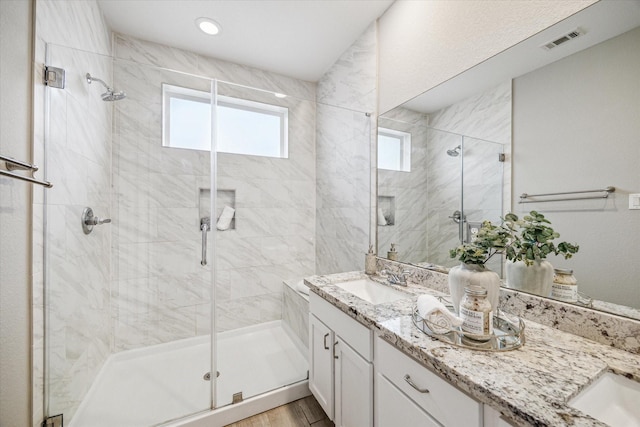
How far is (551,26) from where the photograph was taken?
98 cm

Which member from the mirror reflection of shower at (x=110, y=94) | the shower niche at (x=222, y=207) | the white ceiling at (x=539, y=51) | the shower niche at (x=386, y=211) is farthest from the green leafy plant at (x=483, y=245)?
the mirror reflection of shower at (x=110, y=94)

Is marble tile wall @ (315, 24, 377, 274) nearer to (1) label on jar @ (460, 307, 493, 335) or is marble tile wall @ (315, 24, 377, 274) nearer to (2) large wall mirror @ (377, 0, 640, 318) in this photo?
(2) large wall mirror @ (377, 0, 640, 318)

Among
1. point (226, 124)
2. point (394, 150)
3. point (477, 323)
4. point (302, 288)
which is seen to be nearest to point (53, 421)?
point (302, 288)

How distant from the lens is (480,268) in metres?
0.92

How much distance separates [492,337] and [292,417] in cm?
134

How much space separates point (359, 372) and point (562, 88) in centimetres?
140

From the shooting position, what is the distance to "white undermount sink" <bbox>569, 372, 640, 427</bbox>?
0.60 m

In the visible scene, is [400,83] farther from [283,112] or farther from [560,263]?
[560,263]

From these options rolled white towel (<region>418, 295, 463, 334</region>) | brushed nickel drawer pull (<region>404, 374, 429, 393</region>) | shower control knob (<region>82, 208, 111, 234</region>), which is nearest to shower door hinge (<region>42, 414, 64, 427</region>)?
shower control knob (<region>82, 208, 111, 234</region>)

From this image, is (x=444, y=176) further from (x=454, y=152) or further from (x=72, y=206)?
(x=72, y=206)

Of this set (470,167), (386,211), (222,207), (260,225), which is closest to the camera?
(470,167)

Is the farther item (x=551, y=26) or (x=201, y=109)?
(x=201, y=109)

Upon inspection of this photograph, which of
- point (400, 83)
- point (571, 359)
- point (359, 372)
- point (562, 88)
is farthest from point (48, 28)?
point (571, 359)

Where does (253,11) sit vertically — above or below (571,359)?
above
